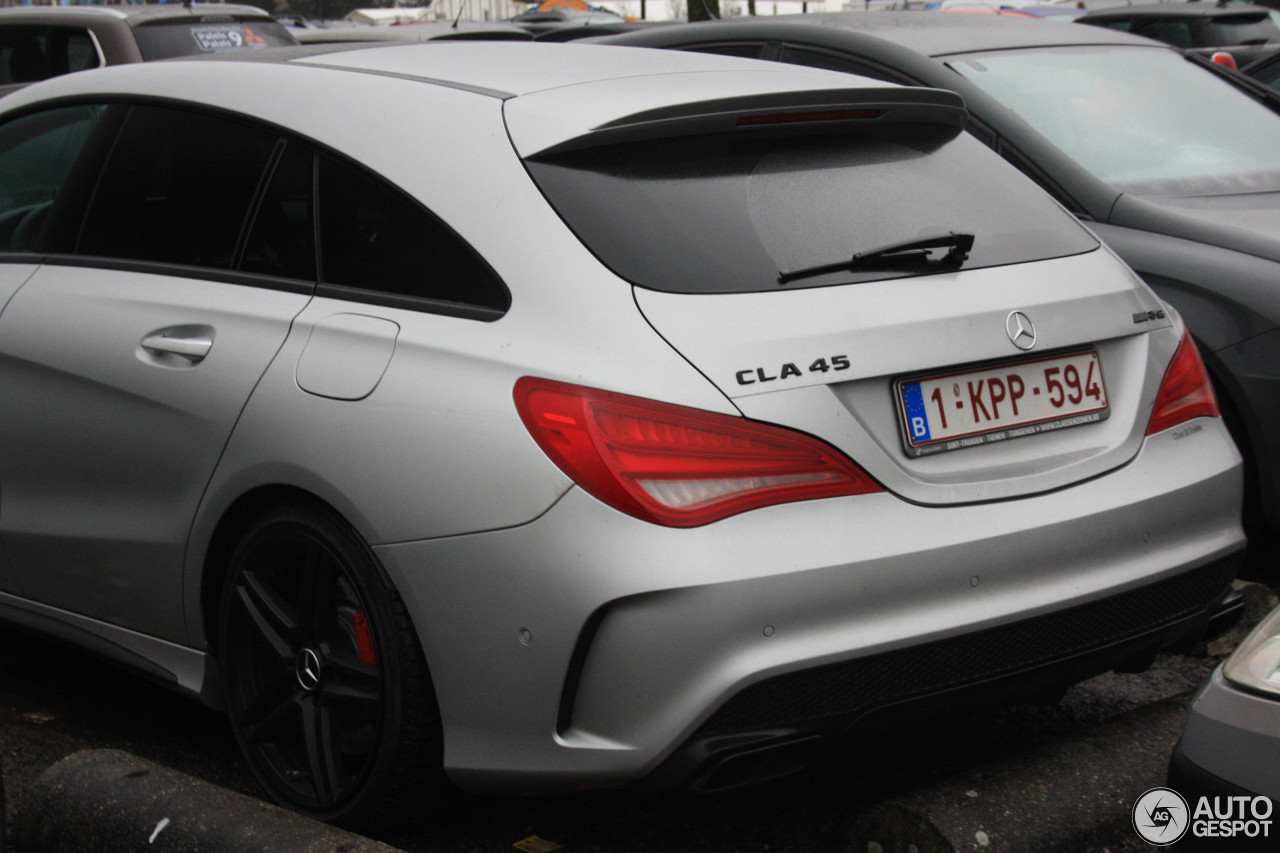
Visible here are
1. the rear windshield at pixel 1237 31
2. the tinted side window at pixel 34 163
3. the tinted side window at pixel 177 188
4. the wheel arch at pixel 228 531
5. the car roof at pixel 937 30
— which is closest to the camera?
the wheel arch at pixel 228 531

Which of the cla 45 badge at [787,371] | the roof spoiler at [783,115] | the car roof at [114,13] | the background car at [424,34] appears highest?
the roof spoiler at [783,115]

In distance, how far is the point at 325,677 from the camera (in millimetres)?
2943

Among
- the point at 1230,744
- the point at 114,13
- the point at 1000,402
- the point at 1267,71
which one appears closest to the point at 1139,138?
the point at 1000,402

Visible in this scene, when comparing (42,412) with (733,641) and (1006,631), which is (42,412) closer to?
(733,641)

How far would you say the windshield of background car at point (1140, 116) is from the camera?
4926mm

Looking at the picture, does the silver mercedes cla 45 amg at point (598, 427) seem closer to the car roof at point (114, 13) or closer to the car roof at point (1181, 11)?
the car roof at point (114, 13)

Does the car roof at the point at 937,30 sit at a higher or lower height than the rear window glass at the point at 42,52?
higher

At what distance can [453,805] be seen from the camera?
309 cm

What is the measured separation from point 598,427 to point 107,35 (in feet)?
25.8

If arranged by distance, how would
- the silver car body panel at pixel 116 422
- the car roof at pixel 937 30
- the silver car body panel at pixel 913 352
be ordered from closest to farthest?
the silver car body panel at pixel 913 352 < the silver car body panel at pixel 116 422 < the car roof at pixel 937 30

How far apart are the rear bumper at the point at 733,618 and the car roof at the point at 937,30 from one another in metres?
3.08

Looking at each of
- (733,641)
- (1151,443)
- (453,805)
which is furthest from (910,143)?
(453,805)

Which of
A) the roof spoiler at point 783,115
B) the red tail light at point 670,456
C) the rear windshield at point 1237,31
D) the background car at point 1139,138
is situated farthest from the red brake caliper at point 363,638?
the rear windshield at point 1237,31

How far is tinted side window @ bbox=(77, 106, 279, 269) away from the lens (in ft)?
10.7
